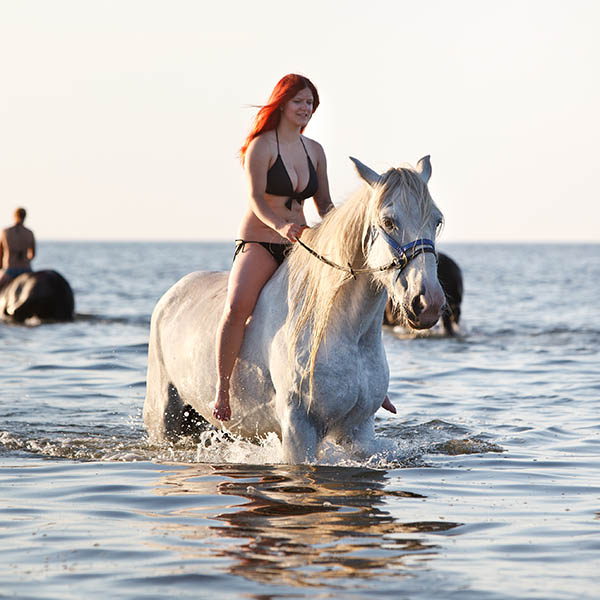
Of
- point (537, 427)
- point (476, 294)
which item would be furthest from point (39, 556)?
point (476, 294)

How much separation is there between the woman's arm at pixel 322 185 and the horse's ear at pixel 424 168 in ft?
3.10

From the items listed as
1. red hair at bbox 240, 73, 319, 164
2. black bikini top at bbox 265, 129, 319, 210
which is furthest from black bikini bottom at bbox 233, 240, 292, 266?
red hair at bbox 240, 73, 319, 164

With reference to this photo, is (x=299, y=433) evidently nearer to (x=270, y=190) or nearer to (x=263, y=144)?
(x=270, y=190)

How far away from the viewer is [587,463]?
748cm

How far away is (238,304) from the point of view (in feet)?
21.4

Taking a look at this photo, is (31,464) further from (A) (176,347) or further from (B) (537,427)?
(B) (537,427)

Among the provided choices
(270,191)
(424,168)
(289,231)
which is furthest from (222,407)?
(424,168)

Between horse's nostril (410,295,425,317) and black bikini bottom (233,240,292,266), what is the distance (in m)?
1.47

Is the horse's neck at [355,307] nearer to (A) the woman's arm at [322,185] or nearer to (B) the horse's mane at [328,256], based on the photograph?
(B) the horse's mane at [328,256]

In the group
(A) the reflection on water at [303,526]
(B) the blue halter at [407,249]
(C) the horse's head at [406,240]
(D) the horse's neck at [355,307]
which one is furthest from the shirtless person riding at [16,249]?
(B) the blue halter at [407,249]

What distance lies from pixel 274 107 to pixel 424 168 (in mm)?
1167

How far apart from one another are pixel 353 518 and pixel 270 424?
1.24 m

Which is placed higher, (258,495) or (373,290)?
(373,290)

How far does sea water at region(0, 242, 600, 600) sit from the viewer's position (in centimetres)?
450
